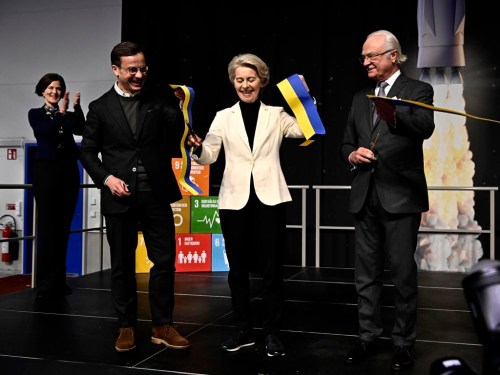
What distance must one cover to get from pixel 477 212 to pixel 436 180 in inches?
19.8

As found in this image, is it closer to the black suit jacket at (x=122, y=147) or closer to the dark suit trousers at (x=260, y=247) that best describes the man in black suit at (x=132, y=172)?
the black suit jacket at (x=122, y=147)

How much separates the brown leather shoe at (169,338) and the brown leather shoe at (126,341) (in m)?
0.13

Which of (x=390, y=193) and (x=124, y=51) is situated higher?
(x=124, y=51)

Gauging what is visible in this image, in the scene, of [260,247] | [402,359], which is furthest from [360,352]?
[260,247]

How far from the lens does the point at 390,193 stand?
2.38 m

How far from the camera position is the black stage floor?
246cm

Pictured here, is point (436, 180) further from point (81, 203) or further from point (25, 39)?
point (25, 39)

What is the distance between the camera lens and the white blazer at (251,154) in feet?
8.30

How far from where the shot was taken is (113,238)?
261 centimetres

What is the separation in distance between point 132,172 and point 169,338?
815 millimetres

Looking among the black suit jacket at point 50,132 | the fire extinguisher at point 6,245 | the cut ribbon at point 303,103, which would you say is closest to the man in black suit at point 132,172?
the cut ribbon at point 303,103

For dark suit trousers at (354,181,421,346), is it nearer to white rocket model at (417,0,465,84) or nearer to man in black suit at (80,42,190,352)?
man in black suit at (80,42,190,352)

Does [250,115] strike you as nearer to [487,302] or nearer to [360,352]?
[360,352]

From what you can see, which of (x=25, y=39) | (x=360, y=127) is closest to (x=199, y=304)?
(x=360, y=127)
